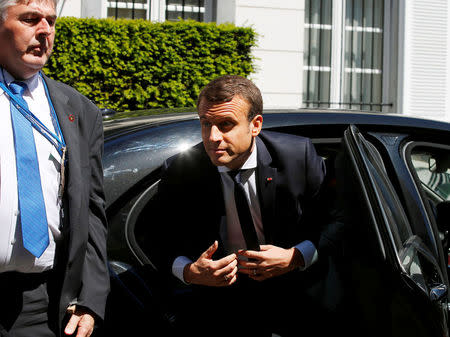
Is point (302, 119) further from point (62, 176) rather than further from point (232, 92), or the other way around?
point (62, 176)

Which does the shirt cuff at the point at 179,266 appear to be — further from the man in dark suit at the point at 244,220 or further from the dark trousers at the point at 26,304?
the dark trousers at the point at 26,304

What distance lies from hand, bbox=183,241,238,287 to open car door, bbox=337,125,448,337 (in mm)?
401

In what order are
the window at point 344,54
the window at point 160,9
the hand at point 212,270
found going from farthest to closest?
the window at point 344,54
the window at point 160,9
the hand at point 212,270

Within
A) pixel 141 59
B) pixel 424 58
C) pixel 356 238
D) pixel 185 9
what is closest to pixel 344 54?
pixel 424 58

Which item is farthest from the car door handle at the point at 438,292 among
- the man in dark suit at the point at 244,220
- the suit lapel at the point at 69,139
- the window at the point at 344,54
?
the window at the point at 344,54

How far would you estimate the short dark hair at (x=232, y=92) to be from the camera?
2.17 metres

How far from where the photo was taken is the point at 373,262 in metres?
1.89

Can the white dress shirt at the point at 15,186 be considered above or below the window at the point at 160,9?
below

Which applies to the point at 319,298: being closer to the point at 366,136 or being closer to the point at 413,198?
the point at 413,198

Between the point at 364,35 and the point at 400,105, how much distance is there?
139cm

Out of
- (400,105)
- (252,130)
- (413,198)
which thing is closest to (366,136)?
(413,198)

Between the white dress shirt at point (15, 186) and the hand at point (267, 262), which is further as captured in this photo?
the hand at point (267, 262)

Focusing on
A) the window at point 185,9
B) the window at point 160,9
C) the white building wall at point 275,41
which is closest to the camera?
the white building wall at point 275,41

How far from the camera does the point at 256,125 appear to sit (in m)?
2.28
